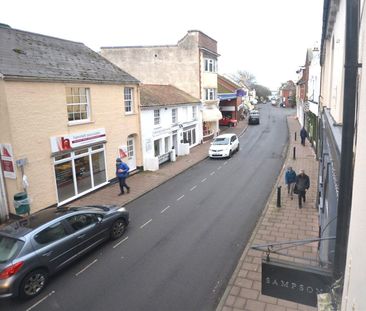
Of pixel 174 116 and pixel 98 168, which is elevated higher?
pixel 174 116

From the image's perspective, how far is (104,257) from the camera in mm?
9453

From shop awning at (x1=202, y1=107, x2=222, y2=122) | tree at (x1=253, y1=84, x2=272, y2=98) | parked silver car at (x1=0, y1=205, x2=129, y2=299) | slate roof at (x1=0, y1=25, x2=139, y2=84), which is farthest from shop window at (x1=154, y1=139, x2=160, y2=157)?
tree at (x1=253, y1=84, x2=272, y2=98)

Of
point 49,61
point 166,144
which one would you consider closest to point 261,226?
point 49,61

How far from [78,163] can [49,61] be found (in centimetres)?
489

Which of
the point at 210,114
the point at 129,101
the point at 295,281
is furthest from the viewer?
the point at 210,114

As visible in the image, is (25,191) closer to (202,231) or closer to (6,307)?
(6,307)

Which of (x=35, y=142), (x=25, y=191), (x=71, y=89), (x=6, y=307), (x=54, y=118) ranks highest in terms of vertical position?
(x=71, y=89)

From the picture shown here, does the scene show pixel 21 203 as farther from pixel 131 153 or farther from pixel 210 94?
pixel 210 94

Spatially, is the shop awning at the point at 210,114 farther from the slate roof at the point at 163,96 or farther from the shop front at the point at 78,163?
the shop front at the point at 78,163

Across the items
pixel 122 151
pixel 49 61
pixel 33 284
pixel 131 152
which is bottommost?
pixel 33 284

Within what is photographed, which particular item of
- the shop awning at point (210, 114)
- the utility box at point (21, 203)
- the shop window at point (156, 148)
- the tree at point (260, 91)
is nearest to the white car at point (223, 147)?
the shop window at point (156, 148)

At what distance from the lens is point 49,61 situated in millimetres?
14508

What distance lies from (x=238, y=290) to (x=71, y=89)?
38.5 feet

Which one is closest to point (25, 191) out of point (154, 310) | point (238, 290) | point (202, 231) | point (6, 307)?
point (6, 307)
